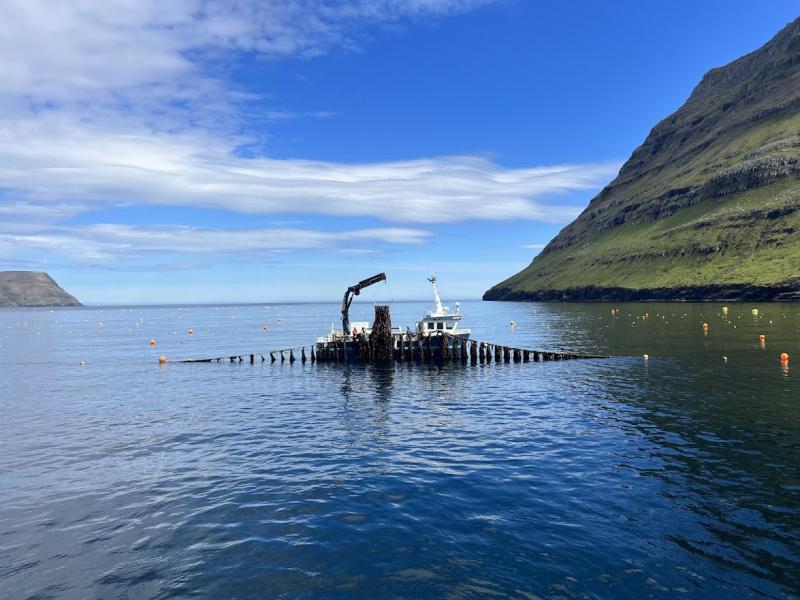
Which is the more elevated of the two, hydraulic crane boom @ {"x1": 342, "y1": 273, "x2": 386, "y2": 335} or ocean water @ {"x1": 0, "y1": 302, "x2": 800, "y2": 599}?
hydraulic crane boom @ {"x1": 342, "y1": 273, "x2": 386, "y2": 335}

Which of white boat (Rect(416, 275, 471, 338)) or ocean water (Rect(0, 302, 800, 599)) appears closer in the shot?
ocean water (Rect(0, 302, 800, 599))

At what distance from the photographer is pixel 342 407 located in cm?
4216

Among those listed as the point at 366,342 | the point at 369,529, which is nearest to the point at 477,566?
the point at 369,529

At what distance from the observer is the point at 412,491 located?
2273cm

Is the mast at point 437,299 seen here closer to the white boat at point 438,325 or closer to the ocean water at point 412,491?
the white boat at point 438,325

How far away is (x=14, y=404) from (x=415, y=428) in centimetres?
3899

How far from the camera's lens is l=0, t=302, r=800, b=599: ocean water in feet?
51.7

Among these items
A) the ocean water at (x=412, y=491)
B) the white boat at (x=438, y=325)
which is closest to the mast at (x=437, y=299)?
the white boat at (x=438, y=325)

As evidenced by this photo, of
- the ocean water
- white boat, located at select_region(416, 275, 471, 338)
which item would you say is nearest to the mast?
white boat, located at select_region(416, 275, 471, 338)

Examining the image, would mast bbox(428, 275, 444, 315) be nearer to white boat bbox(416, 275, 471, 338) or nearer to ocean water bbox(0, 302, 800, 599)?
white boat bbox(416, 275, 471, 338)

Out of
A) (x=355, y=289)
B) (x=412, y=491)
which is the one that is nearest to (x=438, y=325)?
(x=355, y=289)

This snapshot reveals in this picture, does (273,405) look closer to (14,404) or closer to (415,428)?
(415,428)

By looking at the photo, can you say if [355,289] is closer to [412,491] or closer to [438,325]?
[438,325]

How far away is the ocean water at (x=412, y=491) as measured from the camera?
1577 cm
